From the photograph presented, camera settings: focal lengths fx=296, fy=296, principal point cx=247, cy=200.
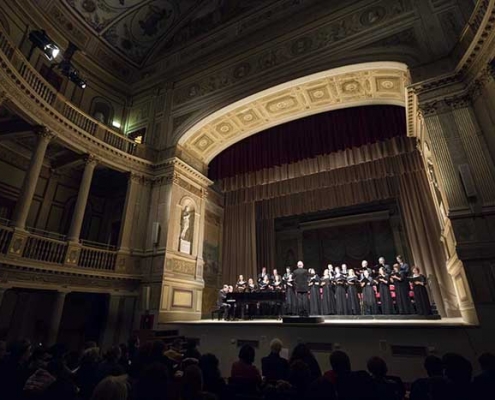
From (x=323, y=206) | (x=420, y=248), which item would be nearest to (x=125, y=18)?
(x=323, y=206)

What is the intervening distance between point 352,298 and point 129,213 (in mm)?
6726

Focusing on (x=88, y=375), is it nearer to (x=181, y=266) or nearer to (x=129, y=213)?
(x=181, y=266)

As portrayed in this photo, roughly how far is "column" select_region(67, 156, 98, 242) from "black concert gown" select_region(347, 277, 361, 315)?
22.8 feet

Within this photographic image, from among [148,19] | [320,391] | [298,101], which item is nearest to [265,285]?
[298,101]

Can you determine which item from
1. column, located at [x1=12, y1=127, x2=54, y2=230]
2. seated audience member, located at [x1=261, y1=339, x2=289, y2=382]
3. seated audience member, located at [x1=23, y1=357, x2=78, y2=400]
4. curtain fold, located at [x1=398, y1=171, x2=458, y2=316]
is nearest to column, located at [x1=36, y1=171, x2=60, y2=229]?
column, located at [x1=12, y1=127, x2=54, y2=230]

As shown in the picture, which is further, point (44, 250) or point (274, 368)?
point (44, 250)

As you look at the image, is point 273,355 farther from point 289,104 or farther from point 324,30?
point 324,30

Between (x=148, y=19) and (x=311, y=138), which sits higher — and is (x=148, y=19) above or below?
above

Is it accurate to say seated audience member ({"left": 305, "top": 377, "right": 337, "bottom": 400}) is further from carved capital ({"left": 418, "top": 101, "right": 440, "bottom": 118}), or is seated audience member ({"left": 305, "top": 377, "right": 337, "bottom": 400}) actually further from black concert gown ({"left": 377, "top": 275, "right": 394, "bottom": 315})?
carved capital ({"left": 418, "top": 101, "right": 440, "bottom": 118})

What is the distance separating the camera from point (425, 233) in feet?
30.6

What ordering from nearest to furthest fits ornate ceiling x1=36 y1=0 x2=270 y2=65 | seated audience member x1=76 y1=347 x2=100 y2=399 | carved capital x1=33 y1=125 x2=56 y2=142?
seated audience member x1=76 y1=347 x2=100 y2=399, carved capital x1=33 y1=125 x2=56 y2=142, ornate ceiling x1=36 y1=0 x2=270 y2=65

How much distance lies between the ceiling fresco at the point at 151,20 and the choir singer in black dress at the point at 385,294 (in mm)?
9595

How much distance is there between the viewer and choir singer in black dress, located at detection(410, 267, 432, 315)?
6.32m

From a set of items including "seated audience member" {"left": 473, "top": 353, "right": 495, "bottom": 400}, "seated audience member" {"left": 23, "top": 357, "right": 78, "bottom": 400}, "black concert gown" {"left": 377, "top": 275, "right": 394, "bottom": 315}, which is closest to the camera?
"seated audience member" {"left": 473, "top": 353, "right": 495, "bottom": 400}
